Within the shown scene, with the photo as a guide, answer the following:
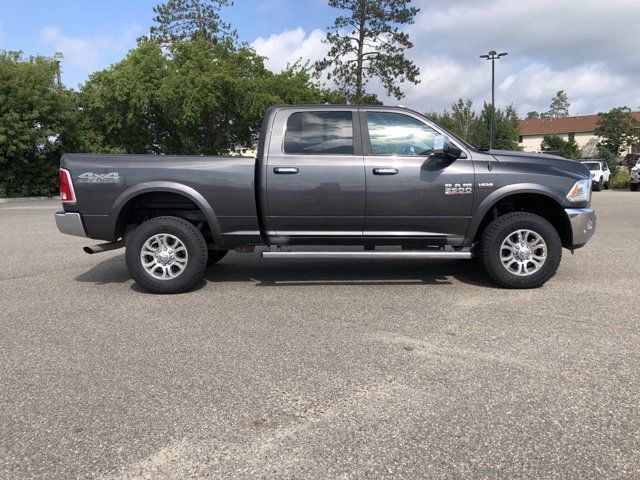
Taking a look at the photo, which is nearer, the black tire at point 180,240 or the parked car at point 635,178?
the black tire at point 180,240

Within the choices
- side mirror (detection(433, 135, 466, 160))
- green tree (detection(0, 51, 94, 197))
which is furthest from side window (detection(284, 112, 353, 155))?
green tree (detection(0, 51, 94, 197))

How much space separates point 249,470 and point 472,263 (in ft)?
18.1

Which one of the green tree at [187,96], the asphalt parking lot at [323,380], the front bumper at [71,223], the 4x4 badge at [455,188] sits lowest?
the asphalt parking lot at [323,380]

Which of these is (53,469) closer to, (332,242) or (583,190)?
(332,242)

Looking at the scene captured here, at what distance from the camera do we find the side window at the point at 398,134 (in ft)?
19.3

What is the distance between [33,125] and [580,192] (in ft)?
86.7

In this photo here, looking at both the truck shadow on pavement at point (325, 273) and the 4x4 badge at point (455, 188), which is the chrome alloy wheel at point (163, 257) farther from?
the 4x4 badge at point (455, 188)

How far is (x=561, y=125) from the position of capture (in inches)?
3241

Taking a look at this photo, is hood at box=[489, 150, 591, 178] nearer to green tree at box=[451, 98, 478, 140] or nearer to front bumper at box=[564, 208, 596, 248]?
front bumper at box=[564, 208, 596, 248]

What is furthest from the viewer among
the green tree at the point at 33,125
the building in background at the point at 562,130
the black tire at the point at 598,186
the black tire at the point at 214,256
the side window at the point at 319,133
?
the building in background at the point at 562,130

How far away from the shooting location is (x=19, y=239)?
34.2 feet

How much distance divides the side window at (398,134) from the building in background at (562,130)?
76.5 metres

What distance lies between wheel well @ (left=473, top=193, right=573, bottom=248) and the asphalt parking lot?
65 centimetres

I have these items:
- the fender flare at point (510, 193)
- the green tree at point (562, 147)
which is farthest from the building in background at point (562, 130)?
the fender flare at point (510, 193)
